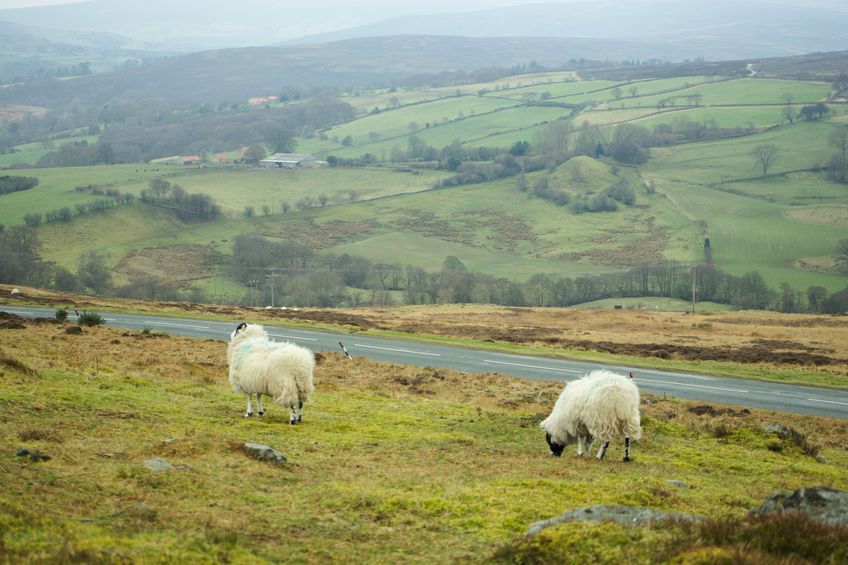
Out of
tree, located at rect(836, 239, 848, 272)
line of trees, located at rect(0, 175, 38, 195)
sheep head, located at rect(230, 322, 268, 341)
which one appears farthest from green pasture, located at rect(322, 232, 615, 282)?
sheep head, located at rect(230, 322, 268, 341)

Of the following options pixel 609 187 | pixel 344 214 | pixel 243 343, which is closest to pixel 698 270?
pixel 609 187

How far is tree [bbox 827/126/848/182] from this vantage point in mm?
158875

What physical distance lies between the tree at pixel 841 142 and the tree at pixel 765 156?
11435mm

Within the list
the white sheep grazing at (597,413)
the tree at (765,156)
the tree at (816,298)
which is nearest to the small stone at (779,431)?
the white sheep grazing at (597,413)

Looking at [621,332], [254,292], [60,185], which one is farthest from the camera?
[60,185]

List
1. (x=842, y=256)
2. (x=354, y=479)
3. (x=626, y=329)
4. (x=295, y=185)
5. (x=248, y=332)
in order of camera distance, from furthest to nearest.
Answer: (x=295, y=185) → (x=842, y=256) → (x=626, y=329) → (x=248, y=332) → (x=354, y=479)

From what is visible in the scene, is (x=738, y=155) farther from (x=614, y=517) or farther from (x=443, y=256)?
(x=614, y=517)

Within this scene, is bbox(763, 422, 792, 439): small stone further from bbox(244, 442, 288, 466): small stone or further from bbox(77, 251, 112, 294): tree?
bbox(77, 251, 112, 294): tree

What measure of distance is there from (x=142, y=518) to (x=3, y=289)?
210 feet

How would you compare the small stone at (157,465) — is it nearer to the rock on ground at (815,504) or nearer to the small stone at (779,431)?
the rock on ground at (815,504)

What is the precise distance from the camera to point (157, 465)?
50.9ft

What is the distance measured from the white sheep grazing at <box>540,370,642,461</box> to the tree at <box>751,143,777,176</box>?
522 feet

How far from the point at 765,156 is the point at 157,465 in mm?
171350

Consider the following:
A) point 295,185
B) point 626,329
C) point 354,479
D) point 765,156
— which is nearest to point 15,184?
point 295,185
